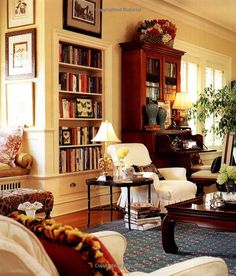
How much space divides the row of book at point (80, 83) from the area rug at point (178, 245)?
6.26 feet

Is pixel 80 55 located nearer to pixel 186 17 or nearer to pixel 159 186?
pixel 159 186

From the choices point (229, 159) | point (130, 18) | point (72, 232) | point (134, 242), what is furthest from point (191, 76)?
point (72, 232)

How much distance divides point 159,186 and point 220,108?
3230mm

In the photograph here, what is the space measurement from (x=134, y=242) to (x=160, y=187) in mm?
997

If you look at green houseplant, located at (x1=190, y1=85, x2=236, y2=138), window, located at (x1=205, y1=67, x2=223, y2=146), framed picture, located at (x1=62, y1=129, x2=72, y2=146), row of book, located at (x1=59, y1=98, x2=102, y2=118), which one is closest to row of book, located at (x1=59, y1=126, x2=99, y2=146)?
framed picture, located at (x1=62, y1=129, x2=72, y2=146)

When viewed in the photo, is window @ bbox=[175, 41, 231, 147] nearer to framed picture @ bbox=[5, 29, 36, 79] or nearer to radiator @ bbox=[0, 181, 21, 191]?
framed picture @ bbox=[5, 29, 36, 79]

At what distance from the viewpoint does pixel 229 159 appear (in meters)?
5.84

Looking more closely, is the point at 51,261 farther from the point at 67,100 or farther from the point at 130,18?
the point at 130,18

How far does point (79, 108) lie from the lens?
19.5 ft

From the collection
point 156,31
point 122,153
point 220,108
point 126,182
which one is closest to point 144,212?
point 126,182

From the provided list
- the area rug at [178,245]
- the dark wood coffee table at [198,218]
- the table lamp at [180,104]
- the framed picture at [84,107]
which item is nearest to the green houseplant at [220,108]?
the table lamp at [180,104]

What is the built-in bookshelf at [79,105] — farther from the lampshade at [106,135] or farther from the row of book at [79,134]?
the lampshade at [106,135]

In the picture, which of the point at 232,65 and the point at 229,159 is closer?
the point at 229,159

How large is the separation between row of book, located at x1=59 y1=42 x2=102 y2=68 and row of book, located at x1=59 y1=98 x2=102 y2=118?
1.62 ft
